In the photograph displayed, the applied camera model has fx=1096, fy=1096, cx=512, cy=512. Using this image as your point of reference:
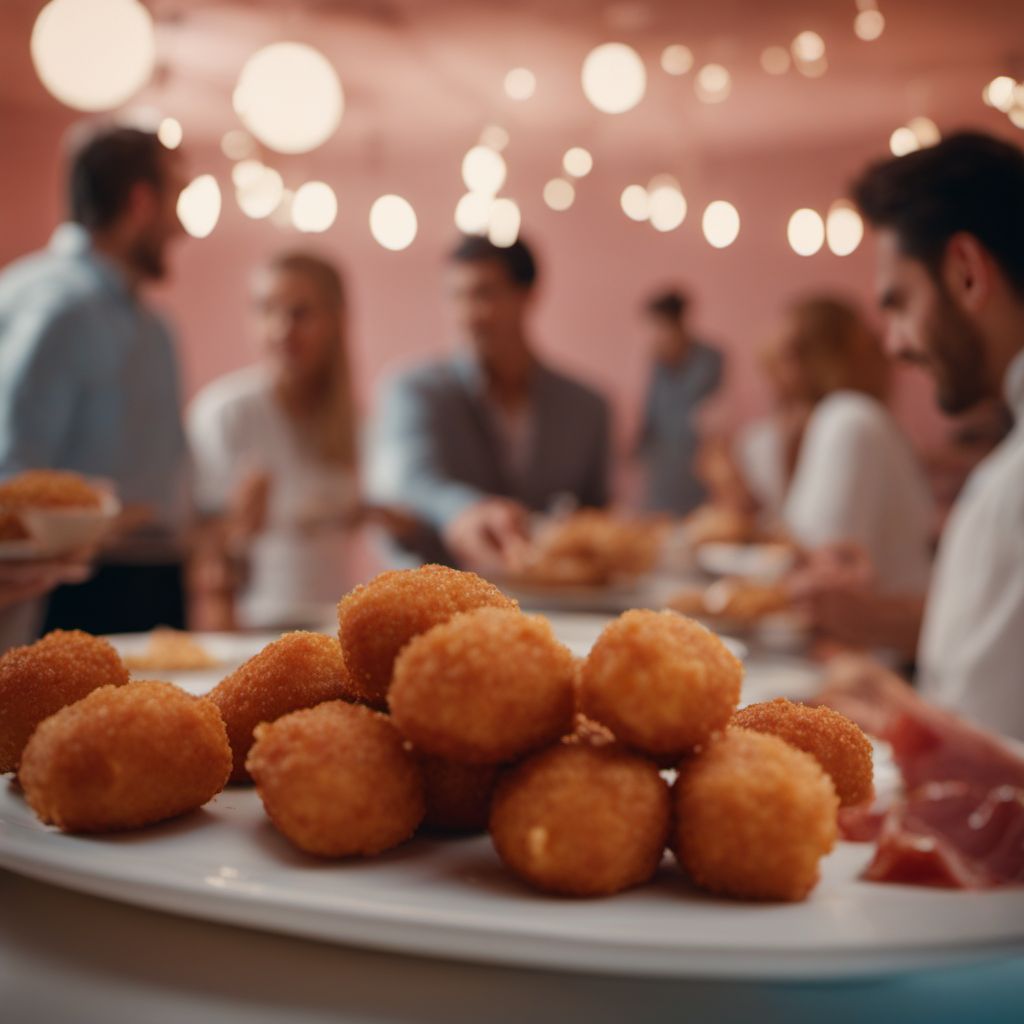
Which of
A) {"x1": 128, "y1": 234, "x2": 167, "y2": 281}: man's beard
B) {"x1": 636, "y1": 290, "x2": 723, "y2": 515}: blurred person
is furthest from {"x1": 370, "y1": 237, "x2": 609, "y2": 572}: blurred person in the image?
{"x1": 636, "y1": 290, "x2": 723, "y2": 515}: blurred person

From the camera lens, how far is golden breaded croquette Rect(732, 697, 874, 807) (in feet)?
2.42

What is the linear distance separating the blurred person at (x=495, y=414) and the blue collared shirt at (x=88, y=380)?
0.79m

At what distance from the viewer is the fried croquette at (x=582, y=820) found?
604mm

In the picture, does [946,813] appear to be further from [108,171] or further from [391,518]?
[108,171]

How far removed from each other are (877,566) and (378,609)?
318 cm

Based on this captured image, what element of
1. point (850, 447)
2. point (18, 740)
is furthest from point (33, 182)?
point (18, 740)

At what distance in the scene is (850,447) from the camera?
355 centimetres

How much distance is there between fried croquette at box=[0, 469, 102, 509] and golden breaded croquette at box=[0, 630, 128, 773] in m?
0.52

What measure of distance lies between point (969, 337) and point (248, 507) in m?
2.11

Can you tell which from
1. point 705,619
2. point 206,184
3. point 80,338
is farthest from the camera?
point 206,184

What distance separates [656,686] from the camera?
624 millimetres

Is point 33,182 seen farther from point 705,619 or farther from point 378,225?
point 705,619

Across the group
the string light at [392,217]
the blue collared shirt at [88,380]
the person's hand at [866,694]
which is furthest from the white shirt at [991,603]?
the string light at [392,217]

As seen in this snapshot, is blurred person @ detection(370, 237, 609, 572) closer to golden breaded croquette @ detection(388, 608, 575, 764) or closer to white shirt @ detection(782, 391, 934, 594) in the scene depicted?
white shirt @ detection(782, 391, 934, 594)
